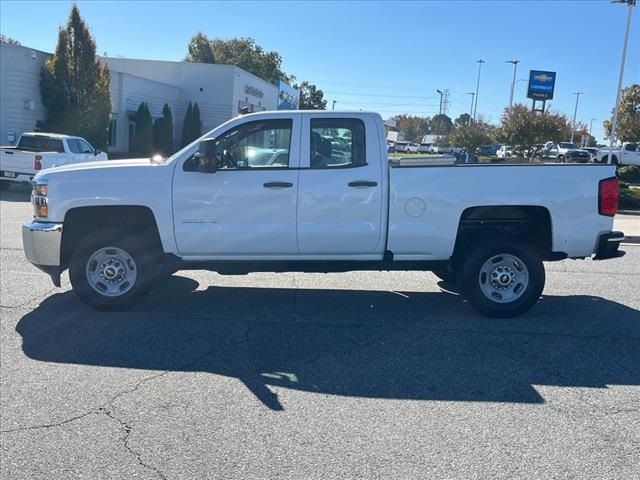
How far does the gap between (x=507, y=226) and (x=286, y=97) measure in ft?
199

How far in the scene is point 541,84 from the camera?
48.3 m

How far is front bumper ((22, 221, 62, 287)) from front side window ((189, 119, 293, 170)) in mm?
1841

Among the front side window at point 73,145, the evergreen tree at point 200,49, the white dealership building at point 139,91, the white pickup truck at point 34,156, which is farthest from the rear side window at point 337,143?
the evergreen tree at point 200,49

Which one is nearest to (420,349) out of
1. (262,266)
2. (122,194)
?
(262,266)

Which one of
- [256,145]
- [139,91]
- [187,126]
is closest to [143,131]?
[139,91]

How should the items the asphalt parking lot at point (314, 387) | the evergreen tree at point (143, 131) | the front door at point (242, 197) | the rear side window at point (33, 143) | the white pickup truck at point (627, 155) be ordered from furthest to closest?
the white pickup truck at point (627, 155)
the evergreen tree at point (143, 131)
the rear side window at point (33, 143)
the front door at point (242, 197)
the asphalt parking lot at point (314, 387)

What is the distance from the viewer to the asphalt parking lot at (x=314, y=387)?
3660 mm

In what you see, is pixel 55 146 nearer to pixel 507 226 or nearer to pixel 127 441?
pixel 507 226

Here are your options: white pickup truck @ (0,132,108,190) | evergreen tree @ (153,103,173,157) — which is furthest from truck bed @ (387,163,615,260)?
evergreen tree @ (153,103,173,157)

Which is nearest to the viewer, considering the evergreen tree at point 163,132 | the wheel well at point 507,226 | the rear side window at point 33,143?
the wheel well at point 507,226

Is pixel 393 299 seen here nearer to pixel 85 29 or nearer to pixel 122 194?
pixel 122 194

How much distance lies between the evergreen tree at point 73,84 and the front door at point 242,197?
80.1 feet

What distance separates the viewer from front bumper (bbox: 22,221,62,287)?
20.7 ft

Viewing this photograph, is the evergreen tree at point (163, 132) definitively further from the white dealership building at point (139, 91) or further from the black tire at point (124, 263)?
the black tire at point (124, 263)
